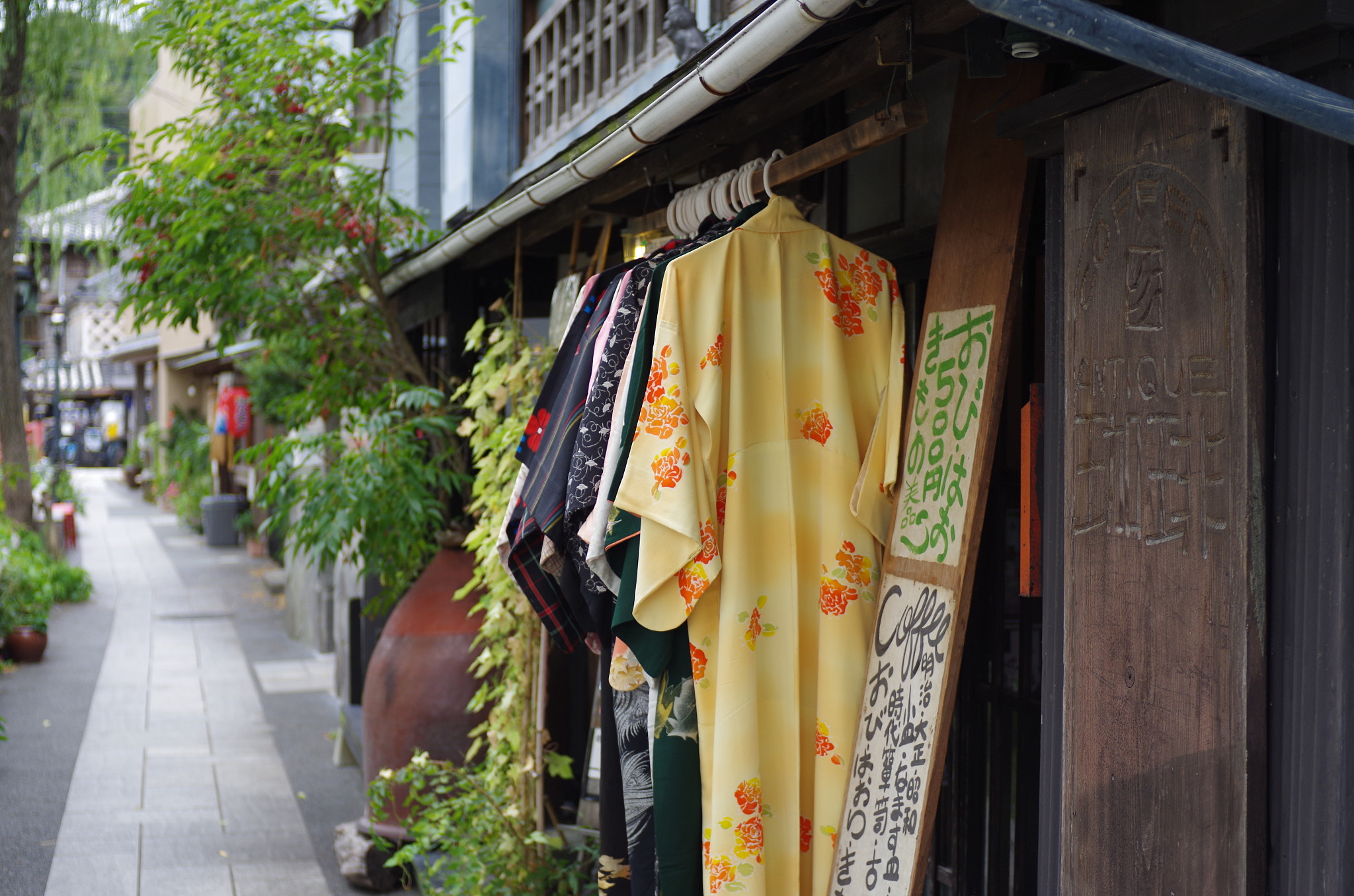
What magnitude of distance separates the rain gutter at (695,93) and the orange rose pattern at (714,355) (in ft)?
1.92

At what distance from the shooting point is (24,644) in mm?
10906

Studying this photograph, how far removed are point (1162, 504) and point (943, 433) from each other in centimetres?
66

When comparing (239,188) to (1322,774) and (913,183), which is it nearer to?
(913,183)

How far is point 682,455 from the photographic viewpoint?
2.75 meters

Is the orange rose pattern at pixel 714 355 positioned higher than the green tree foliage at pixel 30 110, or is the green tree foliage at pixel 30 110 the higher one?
the green tree foliage at pixel 30 110

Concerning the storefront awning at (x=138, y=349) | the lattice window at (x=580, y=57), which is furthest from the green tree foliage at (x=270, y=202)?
the storefront awning at (x=138, y=349)

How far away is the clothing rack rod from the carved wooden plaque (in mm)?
399

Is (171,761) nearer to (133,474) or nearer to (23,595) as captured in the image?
(23,595)

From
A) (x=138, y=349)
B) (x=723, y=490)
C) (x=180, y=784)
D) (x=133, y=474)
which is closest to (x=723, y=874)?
(x=723, y=490)

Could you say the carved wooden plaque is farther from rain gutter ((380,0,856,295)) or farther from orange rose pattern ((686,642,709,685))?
orange rose pattern ((686,642,709,685))

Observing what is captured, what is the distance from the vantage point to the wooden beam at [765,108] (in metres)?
2.33

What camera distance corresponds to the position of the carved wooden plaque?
1809 millimetres

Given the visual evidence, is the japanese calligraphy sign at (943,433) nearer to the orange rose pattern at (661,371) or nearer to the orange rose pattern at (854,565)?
the orange rose pattern at (854,565)

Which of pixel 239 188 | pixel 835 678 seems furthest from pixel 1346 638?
pixel 239 188
